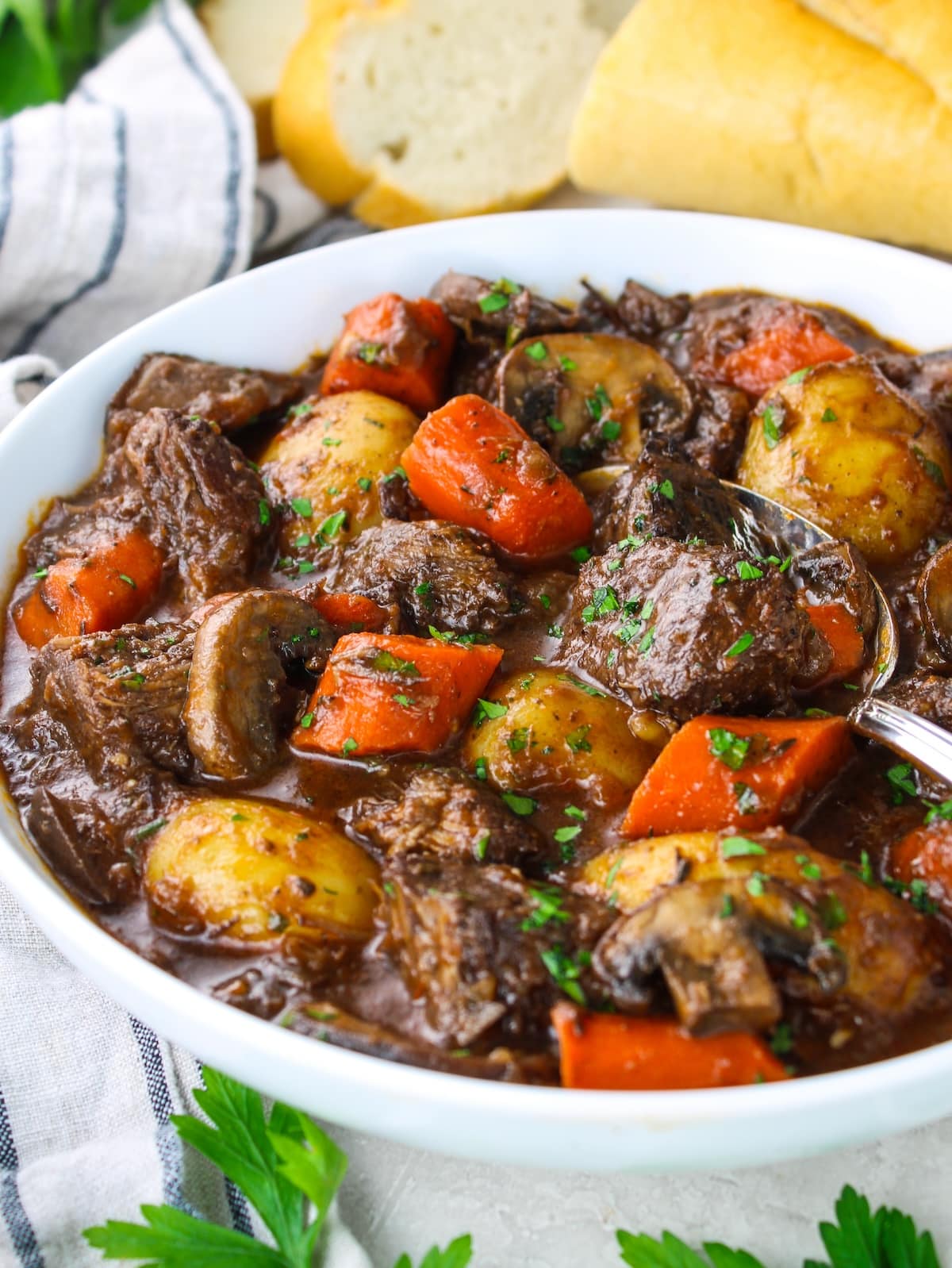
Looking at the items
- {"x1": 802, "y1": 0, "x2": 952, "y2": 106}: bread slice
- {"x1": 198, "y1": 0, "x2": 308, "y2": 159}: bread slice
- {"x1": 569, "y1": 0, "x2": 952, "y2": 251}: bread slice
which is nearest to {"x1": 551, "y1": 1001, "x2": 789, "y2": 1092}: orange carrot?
{"x1": 569, "y1": 0, "x2": 952, "y2": 251}: bread slice

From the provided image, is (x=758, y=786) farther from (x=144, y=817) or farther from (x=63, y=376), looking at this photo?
(x=63, y=376)

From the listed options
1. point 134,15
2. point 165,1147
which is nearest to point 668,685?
point 165,1147

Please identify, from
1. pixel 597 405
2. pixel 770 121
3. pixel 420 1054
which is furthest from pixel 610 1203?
pixel 770 121

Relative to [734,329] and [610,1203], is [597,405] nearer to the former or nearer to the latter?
[734,329]

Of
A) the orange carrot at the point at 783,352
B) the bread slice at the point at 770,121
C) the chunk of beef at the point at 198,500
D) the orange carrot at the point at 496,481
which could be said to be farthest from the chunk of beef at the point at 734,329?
the chunk of beef at the point at 198,500

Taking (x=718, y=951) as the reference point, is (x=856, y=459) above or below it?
above

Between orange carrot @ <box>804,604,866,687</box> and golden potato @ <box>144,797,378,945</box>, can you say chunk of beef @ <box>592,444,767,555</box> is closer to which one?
orange carrot @ <box>804,604,866,687</box>
